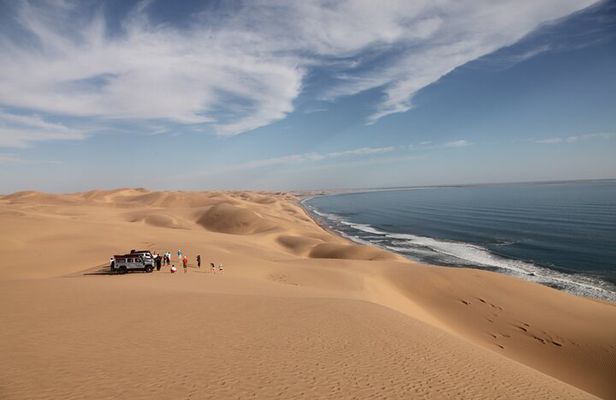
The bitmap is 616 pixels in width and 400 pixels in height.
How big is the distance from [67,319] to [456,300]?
65.9 feet

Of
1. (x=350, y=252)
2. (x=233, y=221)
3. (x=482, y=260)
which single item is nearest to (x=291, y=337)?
(x=350, y=252)

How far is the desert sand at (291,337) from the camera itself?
6816mm

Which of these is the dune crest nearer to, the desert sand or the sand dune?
the sand dune

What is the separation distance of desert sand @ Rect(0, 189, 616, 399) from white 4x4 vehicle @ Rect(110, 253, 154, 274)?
136cm

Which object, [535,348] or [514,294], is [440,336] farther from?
[514,294]

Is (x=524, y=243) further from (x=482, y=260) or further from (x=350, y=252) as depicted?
(x=350, y=252)

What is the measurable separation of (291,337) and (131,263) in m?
15.4

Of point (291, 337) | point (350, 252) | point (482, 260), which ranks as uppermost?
point (291, 337)

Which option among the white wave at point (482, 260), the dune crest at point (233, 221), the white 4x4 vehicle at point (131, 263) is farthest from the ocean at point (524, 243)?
the white 4x4 vehicle at point (131, 263)

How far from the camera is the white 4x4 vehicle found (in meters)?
20.9

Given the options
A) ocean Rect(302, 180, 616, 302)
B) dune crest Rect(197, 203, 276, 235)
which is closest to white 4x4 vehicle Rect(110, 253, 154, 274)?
ocean Rect(302, 180, 616, 302)

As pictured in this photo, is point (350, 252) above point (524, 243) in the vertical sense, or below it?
above

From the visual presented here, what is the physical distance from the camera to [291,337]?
944 centimetres

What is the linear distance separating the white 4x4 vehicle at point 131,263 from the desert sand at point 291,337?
4.46 ft
